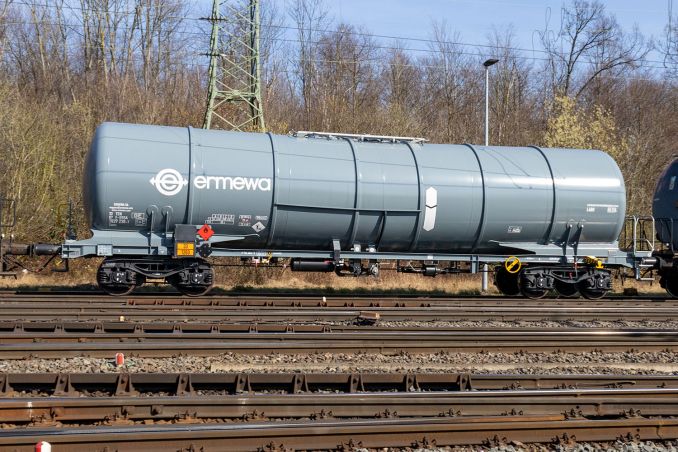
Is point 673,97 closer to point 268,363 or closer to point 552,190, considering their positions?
point 552,190

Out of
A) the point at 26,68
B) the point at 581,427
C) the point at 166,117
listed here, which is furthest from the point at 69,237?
the point at 26,68

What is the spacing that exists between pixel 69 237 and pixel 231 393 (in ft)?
33.1

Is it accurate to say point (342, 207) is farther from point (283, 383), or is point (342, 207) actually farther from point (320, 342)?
point (283, 383)

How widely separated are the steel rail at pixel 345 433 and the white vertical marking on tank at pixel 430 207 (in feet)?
34.6

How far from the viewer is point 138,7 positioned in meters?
39.3

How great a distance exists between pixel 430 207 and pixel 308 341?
24.8ft

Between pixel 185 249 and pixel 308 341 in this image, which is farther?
pixel 185 249

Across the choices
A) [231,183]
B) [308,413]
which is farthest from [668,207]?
[308,413]

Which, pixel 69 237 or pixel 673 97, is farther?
pixel 673 97

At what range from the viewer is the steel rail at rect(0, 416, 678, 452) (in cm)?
603

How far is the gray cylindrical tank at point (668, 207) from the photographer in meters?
19.8

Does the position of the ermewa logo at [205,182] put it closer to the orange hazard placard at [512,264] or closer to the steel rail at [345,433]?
the orange hazard placard at [512,264]

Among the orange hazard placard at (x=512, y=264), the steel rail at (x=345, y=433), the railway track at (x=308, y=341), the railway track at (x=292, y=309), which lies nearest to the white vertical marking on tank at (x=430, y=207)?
the railway track at (x=292, y=309)

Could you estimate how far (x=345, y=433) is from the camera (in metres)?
6.49
